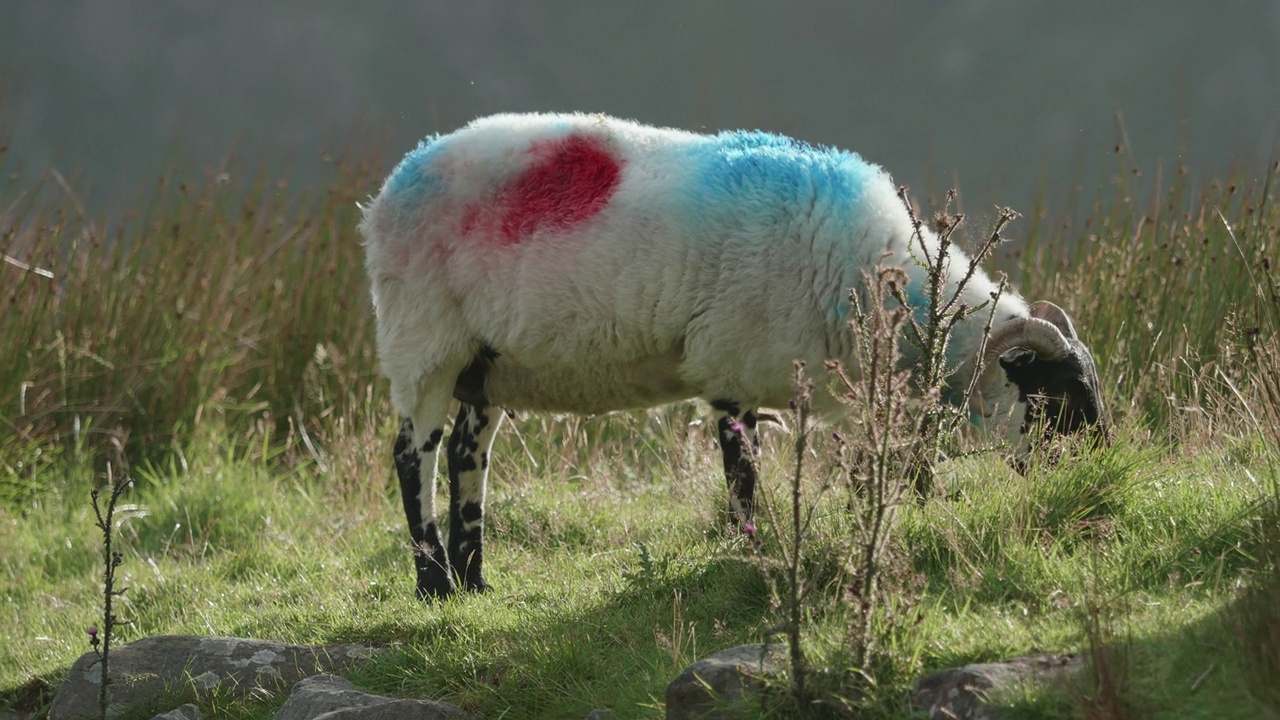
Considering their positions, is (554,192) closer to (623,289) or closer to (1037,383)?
(623,289)

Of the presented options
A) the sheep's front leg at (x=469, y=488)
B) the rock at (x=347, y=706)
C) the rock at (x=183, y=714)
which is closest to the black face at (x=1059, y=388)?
the sheep's front leg at (x=469, y=488)

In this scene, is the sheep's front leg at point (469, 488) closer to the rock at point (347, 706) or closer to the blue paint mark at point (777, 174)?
the rock at point (347, 706)

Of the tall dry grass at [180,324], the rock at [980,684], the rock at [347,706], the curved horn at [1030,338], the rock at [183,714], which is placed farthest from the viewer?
the tall dry grass at [180,324]

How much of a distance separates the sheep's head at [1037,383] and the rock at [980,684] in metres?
2.27

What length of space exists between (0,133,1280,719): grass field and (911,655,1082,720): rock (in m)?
0.08

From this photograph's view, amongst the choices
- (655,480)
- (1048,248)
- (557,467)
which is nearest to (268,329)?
(557,467)

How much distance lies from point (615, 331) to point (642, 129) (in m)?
1.02

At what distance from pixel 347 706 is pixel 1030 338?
320cm

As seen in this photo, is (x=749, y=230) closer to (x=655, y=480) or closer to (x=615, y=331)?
(x=615, y=331)

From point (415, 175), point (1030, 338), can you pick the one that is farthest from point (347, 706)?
point (1030, 338)

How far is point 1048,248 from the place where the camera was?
9.33 m

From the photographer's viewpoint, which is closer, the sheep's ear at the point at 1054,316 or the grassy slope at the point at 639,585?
the grassy slope at the point at 639,585

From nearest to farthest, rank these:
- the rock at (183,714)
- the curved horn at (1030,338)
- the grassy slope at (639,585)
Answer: the grassy slope at (639,585) → the rock at (183,714) → the curved horn at (1030,338)

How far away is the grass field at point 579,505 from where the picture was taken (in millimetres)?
4055
